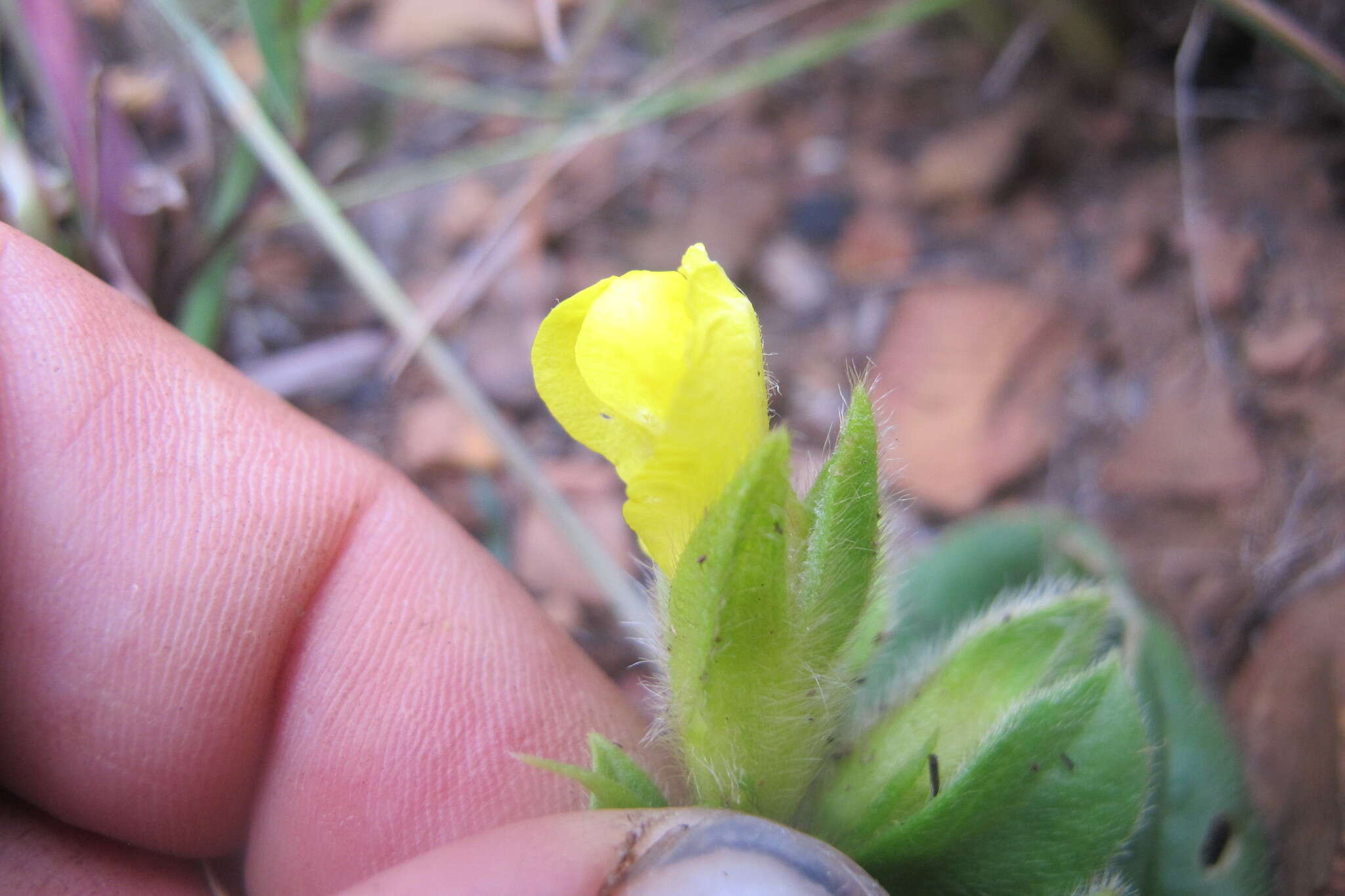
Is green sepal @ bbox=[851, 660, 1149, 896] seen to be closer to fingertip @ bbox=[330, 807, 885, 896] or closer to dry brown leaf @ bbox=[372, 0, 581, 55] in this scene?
fingertip @ bbox=[330, 807, 885, 896]

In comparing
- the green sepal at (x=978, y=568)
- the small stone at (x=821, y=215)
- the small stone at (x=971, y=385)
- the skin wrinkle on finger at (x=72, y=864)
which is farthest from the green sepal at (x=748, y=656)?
the small stone at (x=821, y=215)

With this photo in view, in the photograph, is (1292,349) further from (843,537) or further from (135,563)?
(135,563)

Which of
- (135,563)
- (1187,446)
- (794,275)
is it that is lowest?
(1187,446)

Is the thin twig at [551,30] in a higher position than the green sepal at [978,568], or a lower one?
higher

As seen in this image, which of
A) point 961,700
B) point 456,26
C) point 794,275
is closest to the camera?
point 961,700

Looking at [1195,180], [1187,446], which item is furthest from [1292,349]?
[1195,180]

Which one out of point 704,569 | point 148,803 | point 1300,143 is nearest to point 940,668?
point 704,569

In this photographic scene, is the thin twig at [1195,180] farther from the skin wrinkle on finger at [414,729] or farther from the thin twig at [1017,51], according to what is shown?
the skin wrinkle on finger at [414,729]
